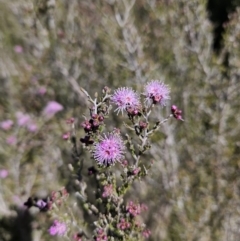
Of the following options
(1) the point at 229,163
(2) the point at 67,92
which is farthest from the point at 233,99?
(2) the point at 67,92

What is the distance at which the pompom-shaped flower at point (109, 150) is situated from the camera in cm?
238

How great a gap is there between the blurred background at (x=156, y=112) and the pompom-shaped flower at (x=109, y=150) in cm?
240

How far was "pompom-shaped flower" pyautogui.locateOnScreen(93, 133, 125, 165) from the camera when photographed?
2385mm

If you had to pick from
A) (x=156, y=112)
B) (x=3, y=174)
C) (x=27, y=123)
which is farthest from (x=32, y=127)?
(x=156, y=112)

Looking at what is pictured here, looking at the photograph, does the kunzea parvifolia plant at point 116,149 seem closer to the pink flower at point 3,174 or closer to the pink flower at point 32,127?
the pink flower at point 3,174

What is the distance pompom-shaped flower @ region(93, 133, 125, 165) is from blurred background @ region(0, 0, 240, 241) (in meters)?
Result: 2.40

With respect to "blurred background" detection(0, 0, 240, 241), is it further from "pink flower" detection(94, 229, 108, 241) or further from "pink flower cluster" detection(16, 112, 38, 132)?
"pink flower" detection(94, 229, 108, 241)

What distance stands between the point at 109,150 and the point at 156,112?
2.65 metres

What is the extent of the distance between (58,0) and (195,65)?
9.85 ft

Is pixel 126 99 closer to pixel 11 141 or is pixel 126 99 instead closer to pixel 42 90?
pixel 11 141

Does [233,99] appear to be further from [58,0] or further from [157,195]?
[58,0]

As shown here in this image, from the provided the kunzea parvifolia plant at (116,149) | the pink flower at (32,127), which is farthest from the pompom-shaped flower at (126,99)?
the pink flower at (32,127)

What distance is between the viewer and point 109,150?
7.83ft

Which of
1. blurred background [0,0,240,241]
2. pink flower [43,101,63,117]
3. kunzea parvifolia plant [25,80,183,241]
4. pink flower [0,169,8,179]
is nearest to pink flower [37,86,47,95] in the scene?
blurred background [0,0,240,241]
